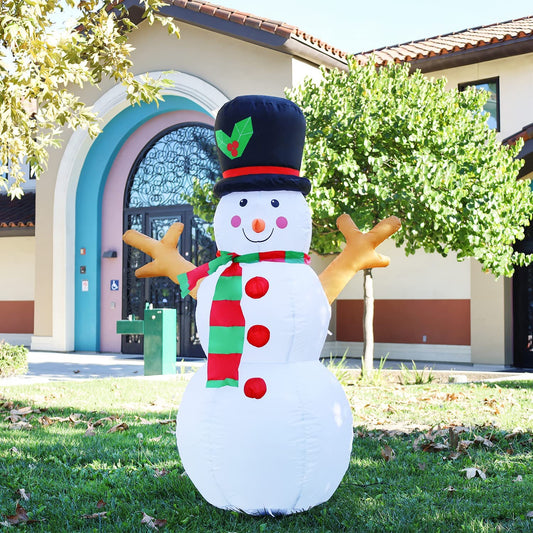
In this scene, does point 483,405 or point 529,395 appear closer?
point 483,405

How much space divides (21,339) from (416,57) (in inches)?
479


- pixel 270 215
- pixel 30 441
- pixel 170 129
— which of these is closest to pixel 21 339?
pixel 170 129

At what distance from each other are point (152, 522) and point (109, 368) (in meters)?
8.77

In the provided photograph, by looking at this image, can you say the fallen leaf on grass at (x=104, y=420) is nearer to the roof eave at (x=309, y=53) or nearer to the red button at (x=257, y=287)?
the red button at (x=257, y=287)

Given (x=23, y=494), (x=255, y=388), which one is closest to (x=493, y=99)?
(x=255, y=388)

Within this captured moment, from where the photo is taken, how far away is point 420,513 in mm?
3639

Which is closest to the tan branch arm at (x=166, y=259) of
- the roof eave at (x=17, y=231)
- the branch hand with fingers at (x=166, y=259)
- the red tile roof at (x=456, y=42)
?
the branch hand with fingers at (x=166, y=259)

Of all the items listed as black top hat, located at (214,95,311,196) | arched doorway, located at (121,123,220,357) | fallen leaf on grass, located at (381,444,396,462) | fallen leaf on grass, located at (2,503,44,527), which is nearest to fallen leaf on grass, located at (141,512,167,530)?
fallen leaf on grass, located at (2,503,44,527)

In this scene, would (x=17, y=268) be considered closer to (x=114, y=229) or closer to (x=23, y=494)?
(x=114, y=229)

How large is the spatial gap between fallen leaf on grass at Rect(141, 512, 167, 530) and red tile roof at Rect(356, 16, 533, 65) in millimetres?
9329

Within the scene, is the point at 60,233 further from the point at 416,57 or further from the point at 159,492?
the point at 159,492

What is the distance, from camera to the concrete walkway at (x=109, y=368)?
34.1ft

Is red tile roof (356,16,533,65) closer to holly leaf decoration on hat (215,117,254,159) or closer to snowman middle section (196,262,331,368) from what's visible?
holly leaf decoration on hat (215,117,254,159)

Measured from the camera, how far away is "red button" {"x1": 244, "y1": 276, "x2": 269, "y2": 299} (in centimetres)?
352
